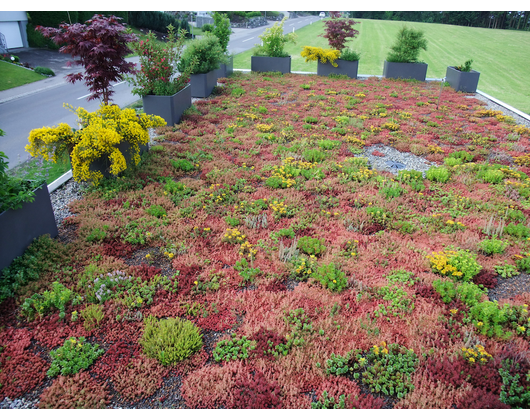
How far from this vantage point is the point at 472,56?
31.5 metres

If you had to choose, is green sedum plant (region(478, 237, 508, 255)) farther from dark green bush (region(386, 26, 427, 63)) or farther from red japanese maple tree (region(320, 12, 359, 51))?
red japanese maple tree (region(320, 12, 359, 51))

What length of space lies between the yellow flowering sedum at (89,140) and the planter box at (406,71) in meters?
16.7

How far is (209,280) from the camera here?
488cm

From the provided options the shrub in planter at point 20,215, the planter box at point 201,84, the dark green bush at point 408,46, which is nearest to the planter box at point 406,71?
the dark green bush at point 408,46

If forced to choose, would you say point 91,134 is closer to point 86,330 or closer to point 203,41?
point 86,330

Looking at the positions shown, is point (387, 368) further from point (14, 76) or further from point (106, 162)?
point (14, 76)

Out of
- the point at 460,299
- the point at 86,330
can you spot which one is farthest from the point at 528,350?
the point at 86,330

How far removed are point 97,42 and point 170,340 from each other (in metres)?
7.64

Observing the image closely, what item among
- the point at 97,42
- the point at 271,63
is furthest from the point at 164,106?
the point at 271,63

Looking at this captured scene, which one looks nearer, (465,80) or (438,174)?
(438,174)

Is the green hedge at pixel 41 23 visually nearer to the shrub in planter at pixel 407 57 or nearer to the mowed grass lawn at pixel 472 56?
the mowed grass lawn at pixel 472 56

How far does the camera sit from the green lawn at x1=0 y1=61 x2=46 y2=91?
56.4ft
